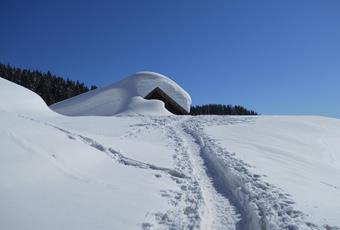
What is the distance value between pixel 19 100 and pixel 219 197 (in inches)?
731

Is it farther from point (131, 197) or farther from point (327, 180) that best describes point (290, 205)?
point (327, 180)

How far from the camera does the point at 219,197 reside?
316 inches

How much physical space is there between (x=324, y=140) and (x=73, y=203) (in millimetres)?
20193

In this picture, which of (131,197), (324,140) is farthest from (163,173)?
(324,140)

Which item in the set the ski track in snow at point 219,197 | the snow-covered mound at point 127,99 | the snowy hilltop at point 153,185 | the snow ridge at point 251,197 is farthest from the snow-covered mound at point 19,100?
the snow-covered mound at point 127,99

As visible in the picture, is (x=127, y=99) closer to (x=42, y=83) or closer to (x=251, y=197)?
(x=42, y=83)

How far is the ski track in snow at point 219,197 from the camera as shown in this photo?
620cm

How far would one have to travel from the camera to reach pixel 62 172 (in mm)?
7297

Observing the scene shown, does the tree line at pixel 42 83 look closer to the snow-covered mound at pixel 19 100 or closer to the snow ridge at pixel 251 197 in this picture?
the snow-covered mound at pixel 19 100

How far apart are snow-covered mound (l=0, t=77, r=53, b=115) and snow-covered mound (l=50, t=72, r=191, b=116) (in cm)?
1535

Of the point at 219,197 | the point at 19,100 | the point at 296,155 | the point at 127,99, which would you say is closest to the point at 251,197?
the point at 219,197

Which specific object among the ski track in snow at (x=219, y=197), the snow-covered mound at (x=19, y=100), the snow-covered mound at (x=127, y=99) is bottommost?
the ski track in snow at (x=219, y=197)

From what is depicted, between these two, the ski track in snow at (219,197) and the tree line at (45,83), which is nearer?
the ski track in snow at (219,197)

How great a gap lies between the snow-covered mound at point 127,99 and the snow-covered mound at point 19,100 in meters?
15.3
